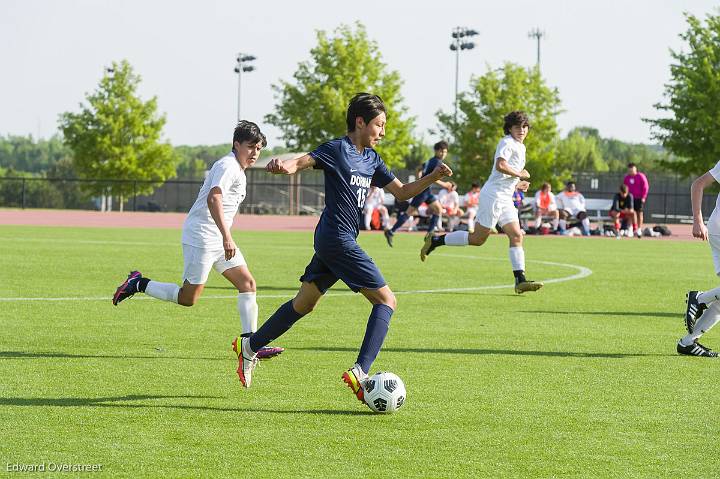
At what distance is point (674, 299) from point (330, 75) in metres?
48.4

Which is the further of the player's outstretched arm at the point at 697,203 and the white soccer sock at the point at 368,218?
the white soccer sock at the point at 368,218

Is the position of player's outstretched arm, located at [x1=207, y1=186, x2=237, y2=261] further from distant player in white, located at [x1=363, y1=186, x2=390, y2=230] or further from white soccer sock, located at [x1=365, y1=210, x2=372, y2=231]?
white soccer sock, located at [x1=365, y1=210, x2=372, y2=231]

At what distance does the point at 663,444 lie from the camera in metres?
5.97

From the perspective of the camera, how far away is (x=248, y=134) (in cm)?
830

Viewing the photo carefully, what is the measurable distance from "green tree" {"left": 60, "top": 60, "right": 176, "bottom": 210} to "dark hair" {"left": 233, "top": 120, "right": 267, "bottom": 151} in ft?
185

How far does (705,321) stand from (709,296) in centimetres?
21

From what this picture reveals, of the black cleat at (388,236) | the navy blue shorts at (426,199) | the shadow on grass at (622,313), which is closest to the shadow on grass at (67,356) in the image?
the shadow on grass at (622,313)

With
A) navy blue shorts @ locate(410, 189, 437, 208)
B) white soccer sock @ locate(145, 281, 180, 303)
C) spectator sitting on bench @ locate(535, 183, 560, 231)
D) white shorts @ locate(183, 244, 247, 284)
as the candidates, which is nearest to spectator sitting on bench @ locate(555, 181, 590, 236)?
spectator sitting on bench @ locate(535, 183, 560, 231)

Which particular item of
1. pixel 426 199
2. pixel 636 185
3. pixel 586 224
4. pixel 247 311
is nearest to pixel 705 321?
pixel 247 311

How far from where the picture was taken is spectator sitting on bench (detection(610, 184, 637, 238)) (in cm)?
3841

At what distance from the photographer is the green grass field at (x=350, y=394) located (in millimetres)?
5547

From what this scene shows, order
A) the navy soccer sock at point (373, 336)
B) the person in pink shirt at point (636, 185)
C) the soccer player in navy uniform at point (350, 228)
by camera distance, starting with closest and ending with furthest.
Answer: the navy soccer sock at point (373, 336), the soccer player in navy uniform at point (350, 228), the person in pink shirt at point (636, 185)

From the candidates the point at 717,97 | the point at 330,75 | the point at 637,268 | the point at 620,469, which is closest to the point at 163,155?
the point at 330,75

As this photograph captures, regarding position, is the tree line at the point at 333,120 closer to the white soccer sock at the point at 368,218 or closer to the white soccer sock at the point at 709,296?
the white soccer sock at the point at 368,218
